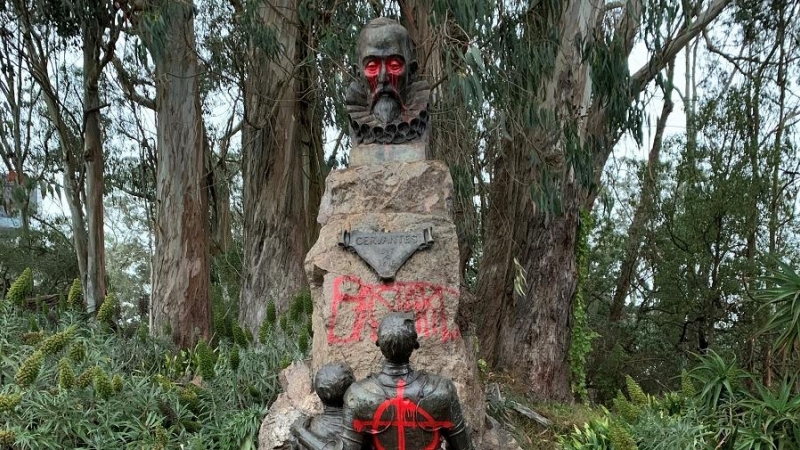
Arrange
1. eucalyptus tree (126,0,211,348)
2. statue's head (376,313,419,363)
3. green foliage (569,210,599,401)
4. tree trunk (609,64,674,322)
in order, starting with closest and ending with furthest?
1. statue's head (376,313,419,363)
2. eucalyptus tree (126,0,211,348)
3. green foliage (569,210,599,401)
4. tree trunk (609,64,674,322)

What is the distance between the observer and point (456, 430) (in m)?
3.32

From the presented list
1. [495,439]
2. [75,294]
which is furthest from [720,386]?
[75,294]

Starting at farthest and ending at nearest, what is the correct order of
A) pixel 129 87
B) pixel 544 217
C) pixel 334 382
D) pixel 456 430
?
pixel 129 87 < pixel 544 217 < pixel 334 382 < pixel 456 430

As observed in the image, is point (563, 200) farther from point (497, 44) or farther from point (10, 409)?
point (10, 409)

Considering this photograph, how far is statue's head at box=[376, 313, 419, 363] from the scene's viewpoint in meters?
3.22

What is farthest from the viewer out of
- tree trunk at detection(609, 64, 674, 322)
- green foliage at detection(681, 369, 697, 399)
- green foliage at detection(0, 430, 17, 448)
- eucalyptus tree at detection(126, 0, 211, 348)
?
tree trunk at detection(609, 64, 674, 322)

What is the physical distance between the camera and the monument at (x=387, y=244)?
4.66 meters

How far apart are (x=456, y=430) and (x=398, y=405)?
303 millimetres

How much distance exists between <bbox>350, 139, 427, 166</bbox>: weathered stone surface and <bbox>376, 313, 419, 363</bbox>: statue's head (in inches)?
88.1

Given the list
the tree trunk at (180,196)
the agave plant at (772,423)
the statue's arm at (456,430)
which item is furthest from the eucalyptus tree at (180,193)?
the agave plant at (772,423)

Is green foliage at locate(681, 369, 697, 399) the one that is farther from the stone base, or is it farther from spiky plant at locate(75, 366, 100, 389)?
spiky plant at locate(75, 366, 100, 389)

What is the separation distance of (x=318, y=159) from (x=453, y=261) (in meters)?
5.42

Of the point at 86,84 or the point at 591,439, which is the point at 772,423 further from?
the point at 86,84

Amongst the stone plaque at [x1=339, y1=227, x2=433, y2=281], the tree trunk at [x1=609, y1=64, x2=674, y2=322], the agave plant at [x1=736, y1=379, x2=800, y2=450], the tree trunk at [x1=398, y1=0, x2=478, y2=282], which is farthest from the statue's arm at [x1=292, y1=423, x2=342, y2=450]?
the tree trunk at [x1=609, y1=64, x2=674, y2=322]
